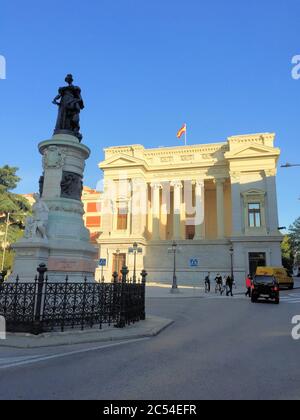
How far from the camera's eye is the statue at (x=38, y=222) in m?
11.1

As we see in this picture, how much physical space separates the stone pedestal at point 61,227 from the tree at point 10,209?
36.5m

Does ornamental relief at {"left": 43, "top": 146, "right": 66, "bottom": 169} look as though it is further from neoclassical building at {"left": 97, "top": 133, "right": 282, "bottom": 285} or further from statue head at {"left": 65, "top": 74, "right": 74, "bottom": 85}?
neoclassical building at {"left": 97, "top": 133, "right": 282, "bottom": 285}

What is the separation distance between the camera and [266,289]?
22.0m

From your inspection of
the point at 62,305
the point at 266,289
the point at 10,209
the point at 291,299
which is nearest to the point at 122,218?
the point at 10,209

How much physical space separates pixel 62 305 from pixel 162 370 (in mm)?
4148

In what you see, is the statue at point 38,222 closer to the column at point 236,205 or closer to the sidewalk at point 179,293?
the sidewalk at point 179,293

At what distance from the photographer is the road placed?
4672 mm

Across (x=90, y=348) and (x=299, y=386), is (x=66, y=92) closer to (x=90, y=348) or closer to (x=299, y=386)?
(x=90, y=348)

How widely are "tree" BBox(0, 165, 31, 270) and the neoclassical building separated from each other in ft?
39.6

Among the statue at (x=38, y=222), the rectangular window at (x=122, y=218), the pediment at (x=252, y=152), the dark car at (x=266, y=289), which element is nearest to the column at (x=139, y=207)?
the rectangular window at (x=122, y=218)

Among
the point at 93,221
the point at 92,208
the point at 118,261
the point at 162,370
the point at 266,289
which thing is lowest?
the point at 162,370

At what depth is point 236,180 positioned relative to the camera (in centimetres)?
4847

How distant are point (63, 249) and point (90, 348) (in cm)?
451

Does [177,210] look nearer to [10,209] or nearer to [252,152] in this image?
[252,152]
